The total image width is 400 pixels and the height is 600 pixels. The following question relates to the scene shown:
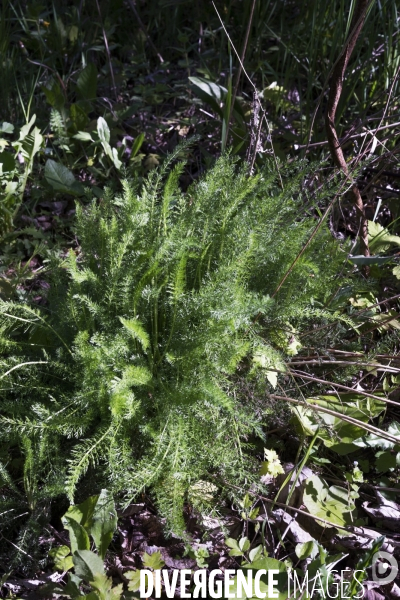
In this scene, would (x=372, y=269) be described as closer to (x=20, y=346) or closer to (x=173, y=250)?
(x=173, y=250)

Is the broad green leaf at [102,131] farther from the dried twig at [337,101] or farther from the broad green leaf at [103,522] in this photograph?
the broad green leaf at [103,522]

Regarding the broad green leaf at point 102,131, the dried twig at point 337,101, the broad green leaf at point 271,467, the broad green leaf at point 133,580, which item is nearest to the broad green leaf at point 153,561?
the broad green leaf at point 133,580

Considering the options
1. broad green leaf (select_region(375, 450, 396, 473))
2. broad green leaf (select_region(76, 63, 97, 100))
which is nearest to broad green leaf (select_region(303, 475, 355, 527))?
broad green leaf (select_region(375, 450, 396, 473))

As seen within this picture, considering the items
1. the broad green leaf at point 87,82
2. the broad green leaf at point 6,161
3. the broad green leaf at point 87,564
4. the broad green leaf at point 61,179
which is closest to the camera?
the broad green leaf at point 87,564

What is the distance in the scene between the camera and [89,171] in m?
2.58

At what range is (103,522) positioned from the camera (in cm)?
142

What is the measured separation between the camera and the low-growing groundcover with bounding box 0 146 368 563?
1.41m

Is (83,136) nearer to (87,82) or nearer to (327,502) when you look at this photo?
(87,82)

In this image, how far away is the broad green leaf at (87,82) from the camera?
8.50ft

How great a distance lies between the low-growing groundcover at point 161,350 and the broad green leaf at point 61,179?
659 mm

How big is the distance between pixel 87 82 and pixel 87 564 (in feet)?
6.77

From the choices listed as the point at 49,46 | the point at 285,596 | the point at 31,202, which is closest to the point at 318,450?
the point at 285,596

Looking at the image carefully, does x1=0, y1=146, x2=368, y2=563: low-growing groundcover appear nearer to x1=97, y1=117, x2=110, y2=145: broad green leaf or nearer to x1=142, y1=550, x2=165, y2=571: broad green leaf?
x1=142, y1=550, x2=165, y2=571: broad green leaf

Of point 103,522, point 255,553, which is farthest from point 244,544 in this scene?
point 103,522
